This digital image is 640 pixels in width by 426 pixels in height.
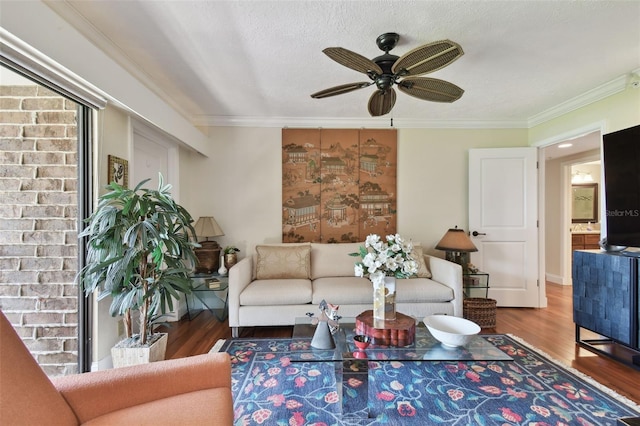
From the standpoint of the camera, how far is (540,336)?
2707mm

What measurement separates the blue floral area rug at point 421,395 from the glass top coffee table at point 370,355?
1 cm

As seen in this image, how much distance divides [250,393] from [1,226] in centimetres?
187

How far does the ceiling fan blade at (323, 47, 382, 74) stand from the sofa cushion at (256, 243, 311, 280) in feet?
6.73

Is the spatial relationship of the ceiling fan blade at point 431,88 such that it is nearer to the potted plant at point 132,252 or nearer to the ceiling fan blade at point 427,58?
the ceiling fan blade at point 427,58

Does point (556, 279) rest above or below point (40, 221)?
below

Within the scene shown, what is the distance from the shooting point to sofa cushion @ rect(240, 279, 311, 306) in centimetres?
262

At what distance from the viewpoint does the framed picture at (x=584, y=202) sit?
5.23 meters

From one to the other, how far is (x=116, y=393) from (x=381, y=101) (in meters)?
2.29

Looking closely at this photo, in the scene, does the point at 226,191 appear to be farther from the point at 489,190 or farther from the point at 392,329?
the point at 489,190

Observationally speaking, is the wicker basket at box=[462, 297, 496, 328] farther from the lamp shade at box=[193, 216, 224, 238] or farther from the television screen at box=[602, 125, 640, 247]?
the lamp shade at box=[193, 216, 224, 238]

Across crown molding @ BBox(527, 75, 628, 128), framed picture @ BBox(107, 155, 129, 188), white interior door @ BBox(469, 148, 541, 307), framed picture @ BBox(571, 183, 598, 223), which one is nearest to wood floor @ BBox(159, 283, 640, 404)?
white interior door @ BBox(469, 148, 541, 307)

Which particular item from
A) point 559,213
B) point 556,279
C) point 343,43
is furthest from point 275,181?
point 556,279

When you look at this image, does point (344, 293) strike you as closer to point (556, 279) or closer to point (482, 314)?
point (482, 314)

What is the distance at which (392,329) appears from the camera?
175 cm
